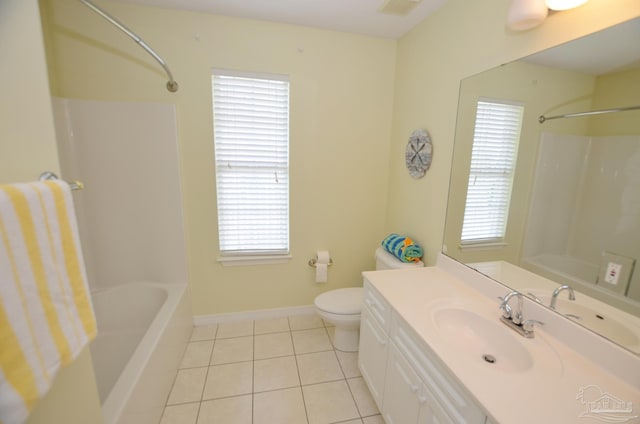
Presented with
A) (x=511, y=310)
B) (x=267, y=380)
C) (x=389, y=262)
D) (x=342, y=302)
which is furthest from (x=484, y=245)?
(x=267, y=380)

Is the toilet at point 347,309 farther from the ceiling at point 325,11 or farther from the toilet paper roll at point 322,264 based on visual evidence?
the ceiling at point 325,11

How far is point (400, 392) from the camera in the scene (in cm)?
122

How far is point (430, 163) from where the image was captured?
1827 mm

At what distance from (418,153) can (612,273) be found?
4.07ft

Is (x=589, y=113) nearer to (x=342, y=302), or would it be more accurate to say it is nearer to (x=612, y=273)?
(x=612, y=273)

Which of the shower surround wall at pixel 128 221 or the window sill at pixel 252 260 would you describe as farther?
the window sill at pixel 252 260

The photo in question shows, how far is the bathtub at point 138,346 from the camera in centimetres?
119

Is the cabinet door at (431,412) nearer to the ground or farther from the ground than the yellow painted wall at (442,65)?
nearer to the ground

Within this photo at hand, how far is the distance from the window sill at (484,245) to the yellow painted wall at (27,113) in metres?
1.86

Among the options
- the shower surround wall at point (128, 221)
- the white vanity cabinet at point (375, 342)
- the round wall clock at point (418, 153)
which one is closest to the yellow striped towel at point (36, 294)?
the shower surround wall at point (128, 221)

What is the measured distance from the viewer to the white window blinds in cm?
199

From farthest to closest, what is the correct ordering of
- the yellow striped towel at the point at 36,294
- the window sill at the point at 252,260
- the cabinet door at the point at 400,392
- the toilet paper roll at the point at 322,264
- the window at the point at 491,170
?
the toilet paper roll at the point at 322,264, the window sill at the point at 252,260, the window at the point at 491,170, the cabinet door at the point at 400,392, the yellow striped towel at the point at 36,294

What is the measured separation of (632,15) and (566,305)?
42.4 inches

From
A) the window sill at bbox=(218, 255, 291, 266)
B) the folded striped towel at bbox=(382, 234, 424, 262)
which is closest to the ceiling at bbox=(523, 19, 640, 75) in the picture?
the folded striped towel at bbox=(382, 234, 424, 262)
